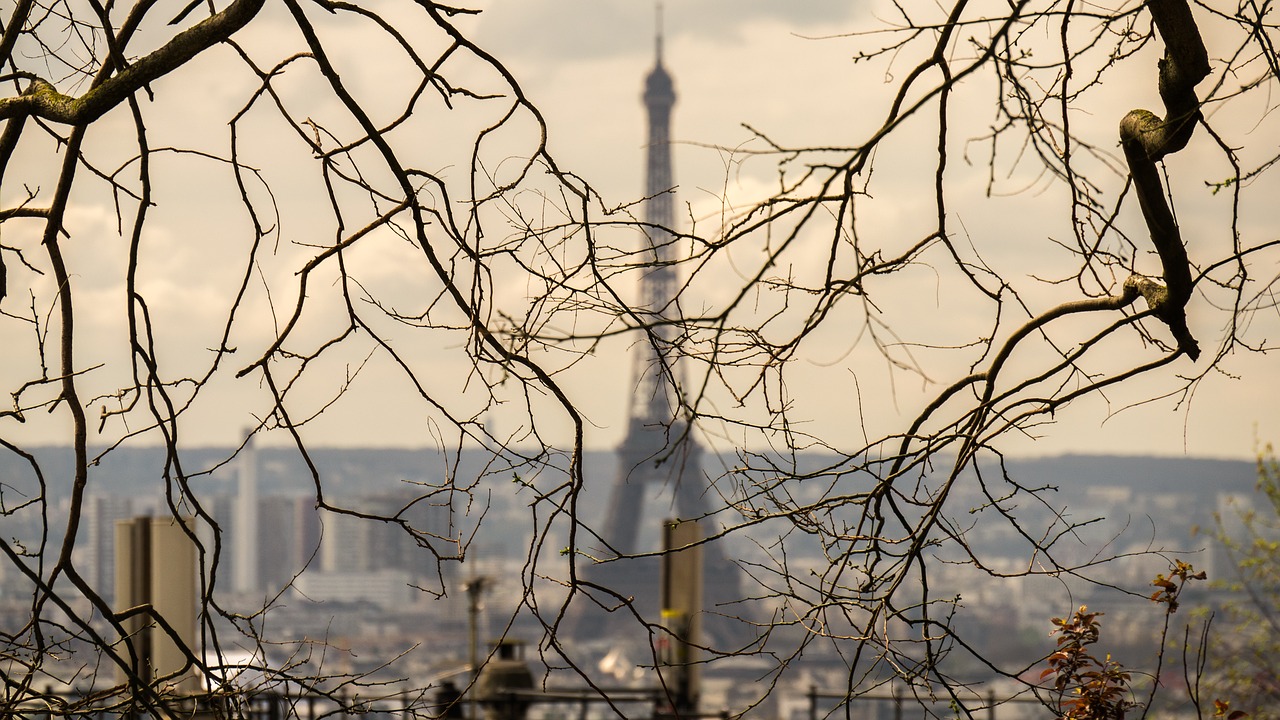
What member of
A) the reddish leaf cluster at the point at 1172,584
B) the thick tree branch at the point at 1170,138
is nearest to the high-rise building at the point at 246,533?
the reddish leaf cluster at the point at 1172,584

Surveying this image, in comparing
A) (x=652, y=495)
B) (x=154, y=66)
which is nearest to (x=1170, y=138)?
(x=154, y=66)

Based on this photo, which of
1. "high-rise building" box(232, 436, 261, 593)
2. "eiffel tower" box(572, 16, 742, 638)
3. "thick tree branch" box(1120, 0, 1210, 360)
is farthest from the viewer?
"high-rise building" box(232, 436, 261, 593)

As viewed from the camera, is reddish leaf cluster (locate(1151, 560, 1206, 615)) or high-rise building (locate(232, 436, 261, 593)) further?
high-rise building (locate(232, 436, 261, 593))

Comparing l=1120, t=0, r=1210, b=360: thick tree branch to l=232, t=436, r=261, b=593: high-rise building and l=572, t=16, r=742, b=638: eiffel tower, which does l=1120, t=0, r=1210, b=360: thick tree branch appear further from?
l=232, t=436, r=261, b=593: high-rise building

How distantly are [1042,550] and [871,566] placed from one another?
364 millimetres

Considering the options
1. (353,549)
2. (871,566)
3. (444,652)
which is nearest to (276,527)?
(353,549)

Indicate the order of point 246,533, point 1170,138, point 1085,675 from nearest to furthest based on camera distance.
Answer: point 1170,138
point 1085,675
point 246,533

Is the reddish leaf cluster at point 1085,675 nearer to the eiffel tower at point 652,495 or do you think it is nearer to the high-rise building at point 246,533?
the eiffel tower at point 652,495

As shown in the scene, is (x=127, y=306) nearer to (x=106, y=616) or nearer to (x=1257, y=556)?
(x=106, y=616)

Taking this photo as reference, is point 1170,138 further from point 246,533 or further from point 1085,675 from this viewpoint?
point 246,533

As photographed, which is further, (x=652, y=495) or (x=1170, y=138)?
(x=652, y=495)

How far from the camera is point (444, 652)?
64.1 metres

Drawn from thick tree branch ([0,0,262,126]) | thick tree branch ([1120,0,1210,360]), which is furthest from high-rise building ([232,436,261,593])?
thick tree branch ([1120,0,1210,360])

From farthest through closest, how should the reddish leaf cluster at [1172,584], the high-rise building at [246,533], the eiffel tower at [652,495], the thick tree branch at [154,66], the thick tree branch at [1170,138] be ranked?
the high-rise building at [246,533] → the eiffel tower at [652,495] → the reddish leaf cluster at [1172,584] → the thick tree branch at [1170,138] → the thick tree branch at [154,66]
